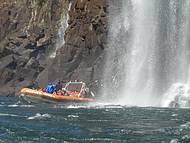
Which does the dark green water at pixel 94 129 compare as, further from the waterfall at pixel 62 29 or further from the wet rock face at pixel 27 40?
the wet rock face at pixel 27 40

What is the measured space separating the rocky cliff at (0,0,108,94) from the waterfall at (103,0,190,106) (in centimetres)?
563

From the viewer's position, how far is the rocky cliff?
4230 inches

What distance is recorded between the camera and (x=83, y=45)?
360 feet

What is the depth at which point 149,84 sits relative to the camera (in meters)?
84.6

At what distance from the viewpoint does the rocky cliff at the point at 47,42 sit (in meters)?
107

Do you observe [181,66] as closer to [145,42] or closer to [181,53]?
[181,53]

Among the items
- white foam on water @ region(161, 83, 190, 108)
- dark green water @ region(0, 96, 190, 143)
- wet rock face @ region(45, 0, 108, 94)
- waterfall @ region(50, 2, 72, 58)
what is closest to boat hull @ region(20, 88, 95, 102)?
white foam on water @ region(161, 83, 190, 108)

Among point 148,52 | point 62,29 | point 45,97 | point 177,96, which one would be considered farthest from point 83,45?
point 45,97

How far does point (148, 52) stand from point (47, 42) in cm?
4090

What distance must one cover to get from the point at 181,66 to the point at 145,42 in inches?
392

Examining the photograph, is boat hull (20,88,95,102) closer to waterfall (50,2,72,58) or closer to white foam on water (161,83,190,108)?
white foam on water (161,83,190,108)

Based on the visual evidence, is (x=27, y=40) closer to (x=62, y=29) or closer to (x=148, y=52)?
(x=62, y=29)

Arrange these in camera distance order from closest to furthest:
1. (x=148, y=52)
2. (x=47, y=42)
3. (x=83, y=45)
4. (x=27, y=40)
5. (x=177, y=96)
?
(x=177, y=96), (x=148, y=52), (x=83, y=45), (x=47, y=42), (x=27, y=40)

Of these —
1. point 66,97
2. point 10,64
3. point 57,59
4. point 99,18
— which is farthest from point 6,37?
point 66,97
